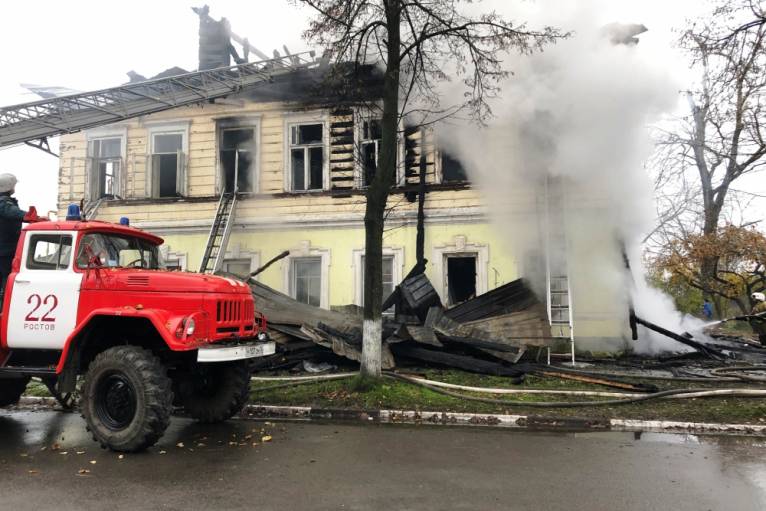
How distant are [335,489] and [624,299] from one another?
963 centimetres

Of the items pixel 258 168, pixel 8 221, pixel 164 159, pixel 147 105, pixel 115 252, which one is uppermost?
pixel 147 105

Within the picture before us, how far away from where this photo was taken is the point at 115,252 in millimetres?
6453

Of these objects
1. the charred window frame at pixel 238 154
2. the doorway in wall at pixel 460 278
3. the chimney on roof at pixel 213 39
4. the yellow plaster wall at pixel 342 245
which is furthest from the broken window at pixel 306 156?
the doorway in wall at pixel 460 278

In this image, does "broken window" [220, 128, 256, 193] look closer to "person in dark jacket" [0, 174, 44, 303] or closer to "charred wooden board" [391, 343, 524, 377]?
"charred wooden board" [391, 343, 524, 377]

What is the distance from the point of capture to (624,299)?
39.2 ft

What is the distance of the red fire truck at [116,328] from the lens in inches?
216

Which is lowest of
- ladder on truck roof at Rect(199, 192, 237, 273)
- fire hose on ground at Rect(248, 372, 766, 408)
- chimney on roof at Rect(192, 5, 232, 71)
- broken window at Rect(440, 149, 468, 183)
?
fire hose on ground at Rect(248, 372, 766, 408)

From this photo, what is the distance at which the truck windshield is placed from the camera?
609 cm

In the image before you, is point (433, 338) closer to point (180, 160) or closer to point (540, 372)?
point (540, 372)

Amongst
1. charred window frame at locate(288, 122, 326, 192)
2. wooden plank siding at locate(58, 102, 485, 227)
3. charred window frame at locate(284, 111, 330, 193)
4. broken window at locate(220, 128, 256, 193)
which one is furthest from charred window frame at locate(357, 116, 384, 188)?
broken window at locate(220, 128, 256, 193)

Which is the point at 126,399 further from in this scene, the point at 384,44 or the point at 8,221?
the point at 384,44

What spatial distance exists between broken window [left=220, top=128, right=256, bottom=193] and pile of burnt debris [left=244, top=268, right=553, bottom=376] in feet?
15.7

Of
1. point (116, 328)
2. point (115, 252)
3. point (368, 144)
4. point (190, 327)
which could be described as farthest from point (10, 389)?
point (368, 144)

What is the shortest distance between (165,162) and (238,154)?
7.50 feet
